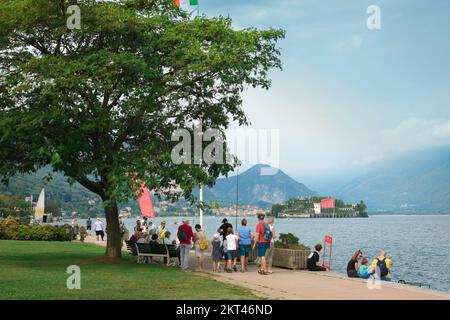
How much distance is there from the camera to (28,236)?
149 ft

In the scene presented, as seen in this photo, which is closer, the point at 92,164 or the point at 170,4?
the point at 92,164

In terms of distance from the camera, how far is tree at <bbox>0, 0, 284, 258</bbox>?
22.7 m

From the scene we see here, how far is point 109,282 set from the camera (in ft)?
60.4

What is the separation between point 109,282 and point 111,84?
25.3 ft

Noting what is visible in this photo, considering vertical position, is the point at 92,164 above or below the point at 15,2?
below

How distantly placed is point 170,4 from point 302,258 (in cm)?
1171

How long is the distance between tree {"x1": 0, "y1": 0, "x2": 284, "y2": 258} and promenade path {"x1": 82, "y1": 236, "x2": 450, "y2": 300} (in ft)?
13.3

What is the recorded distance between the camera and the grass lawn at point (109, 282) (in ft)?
51.0

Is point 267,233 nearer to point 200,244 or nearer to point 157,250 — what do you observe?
point 200,244

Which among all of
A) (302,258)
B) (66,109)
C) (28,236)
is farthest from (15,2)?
(28,236)

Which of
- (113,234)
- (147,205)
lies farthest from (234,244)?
(147,205)

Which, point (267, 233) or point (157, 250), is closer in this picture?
point (267, 233)

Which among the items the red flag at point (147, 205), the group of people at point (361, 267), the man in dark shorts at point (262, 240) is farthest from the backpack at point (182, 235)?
the red flag at point (147, 205)

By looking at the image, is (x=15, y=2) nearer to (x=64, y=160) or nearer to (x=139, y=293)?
(x=64, y=160)
